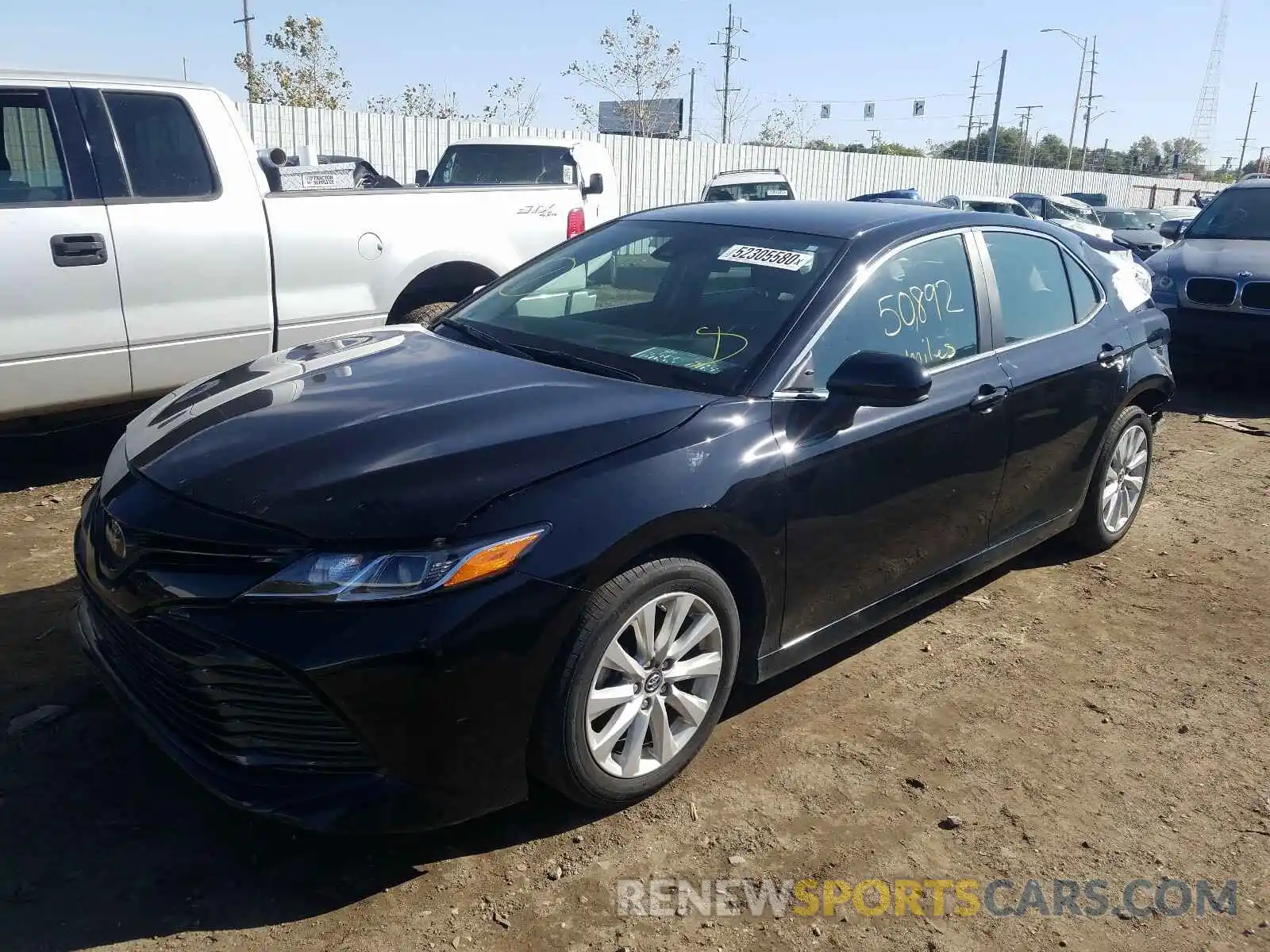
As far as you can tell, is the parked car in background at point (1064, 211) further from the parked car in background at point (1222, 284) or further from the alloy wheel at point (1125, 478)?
the alloy wheel at point (1125, 478)

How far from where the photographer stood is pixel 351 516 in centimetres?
256

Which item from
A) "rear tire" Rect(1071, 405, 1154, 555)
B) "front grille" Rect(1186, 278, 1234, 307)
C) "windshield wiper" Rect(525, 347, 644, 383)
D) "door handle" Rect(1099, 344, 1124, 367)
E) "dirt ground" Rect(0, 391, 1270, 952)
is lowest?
"dirt ground" Rect(0, 391, 1270, 952)

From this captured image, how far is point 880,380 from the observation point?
10.6 ft

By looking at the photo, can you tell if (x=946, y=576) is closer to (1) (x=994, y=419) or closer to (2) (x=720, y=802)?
(1) (x=994, y=419)

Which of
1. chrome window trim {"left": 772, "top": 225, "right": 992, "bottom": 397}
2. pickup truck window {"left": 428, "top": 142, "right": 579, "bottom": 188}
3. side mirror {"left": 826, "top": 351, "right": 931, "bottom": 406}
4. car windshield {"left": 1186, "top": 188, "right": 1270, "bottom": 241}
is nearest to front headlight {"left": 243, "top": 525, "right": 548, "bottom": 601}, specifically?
chrome window trim {"left": 772, "top": 225, "right": 992, "bottom": 397}

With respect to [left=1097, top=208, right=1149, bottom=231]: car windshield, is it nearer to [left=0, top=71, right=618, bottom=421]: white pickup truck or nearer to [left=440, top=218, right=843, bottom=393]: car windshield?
[left=0, top=71, right=618, bottom=421]: white pickup truck

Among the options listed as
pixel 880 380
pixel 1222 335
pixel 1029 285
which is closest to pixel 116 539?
pixel 880 380

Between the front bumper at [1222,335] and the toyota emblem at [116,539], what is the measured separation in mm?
8253

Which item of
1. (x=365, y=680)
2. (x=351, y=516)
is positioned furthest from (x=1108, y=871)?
(x=351, y=516)

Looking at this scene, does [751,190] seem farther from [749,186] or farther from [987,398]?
[987,398]

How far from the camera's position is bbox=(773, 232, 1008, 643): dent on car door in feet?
10.9

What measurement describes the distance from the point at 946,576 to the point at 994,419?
62cm

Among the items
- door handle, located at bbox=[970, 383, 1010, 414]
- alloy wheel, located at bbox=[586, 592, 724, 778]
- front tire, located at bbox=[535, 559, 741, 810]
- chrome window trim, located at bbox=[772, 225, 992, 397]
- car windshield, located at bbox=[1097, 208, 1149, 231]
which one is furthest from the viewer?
car windshield, located at bbox=[1097, 208, 1149, 231]

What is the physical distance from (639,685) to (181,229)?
384 cm
